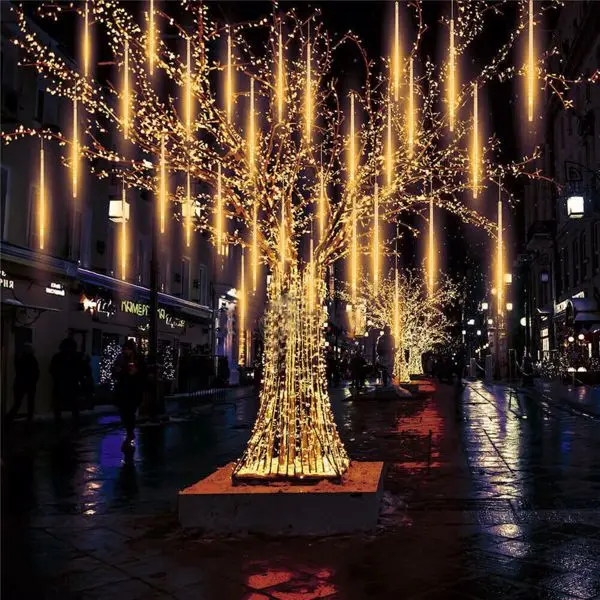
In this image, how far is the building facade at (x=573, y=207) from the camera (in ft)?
106

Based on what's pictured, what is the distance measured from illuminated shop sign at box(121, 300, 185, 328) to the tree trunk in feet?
63.9

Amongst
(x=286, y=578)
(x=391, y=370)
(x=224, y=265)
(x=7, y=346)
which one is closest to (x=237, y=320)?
(x=224, y=265)

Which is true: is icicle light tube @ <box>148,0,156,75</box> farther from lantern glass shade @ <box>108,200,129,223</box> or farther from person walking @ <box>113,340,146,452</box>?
lantern glass shade @ <box>108,200,129,223</box>

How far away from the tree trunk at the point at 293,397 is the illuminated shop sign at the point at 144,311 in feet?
63.9

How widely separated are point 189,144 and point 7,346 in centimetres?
1276

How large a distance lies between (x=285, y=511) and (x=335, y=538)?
0.48 m

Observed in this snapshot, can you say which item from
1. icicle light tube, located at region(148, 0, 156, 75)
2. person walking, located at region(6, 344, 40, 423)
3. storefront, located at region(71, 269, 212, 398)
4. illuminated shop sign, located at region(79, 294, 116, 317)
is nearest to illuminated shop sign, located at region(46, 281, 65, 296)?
storefront, located at region(71, 269, 212, 398)

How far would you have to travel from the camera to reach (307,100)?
7.14 meters

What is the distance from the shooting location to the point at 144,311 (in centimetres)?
2800

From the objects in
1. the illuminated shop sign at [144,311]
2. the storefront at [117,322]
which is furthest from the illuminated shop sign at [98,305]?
the illuminated shop sign at [144,311]

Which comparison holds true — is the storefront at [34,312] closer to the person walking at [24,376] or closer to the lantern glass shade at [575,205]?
the person walking at [24,376]

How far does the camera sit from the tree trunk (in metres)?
6.69

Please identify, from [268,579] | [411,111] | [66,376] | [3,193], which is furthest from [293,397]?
[3,193]

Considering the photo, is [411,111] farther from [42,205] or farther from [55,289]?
[55,289]
